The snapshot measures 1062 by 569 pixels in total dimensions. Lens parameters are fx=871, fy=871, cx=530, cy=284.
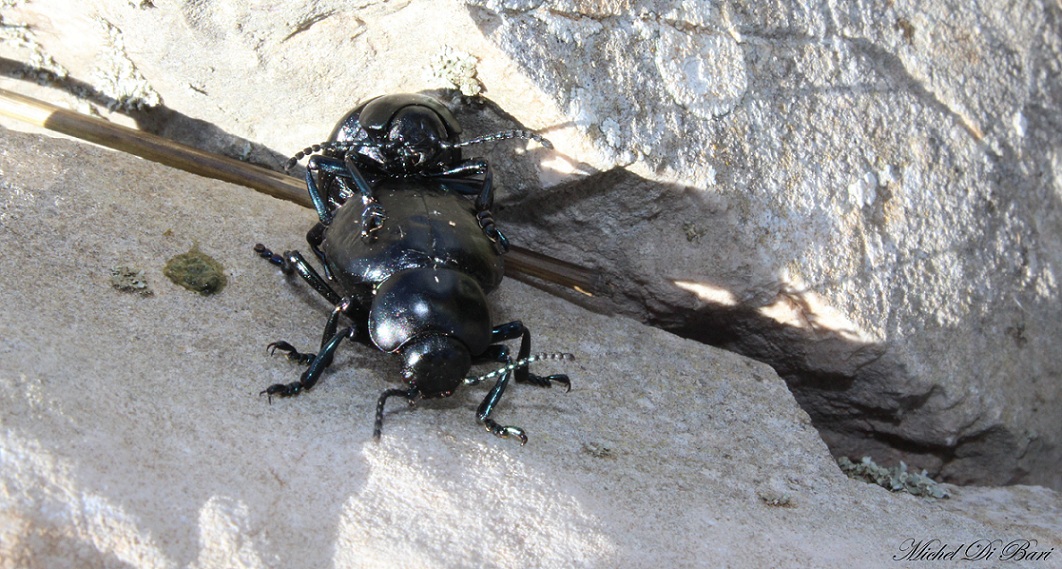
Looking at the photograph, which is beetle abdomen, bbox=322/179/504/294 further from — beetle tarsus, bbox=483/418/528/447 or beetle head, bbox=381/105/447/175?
beetle tarsus, bbox=483/418/528/447

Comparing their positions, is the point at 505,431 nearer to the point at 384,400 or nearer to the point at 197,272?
the point at 384,400

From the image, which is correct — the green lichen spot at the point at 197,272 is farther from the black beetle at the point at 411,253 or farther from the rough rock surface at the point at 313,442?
the black beetle at the point at 411,253

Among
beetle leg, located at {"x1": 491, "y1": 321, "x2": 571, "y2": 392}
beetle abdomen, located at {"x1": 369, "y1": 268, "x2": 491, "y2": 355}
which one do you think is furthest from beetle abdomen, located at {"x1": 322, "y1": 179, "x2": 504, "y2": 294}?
beetle leg, located at {"x1": 491, "y1": 321, "x2": 571, "y2": 392}

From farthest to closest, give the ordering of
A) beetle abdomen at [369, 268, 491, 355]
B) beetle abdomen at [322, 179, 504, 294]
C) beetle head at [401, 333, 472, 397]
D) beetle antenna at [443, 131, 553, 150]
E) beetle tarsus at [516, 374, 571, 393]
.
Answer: beetle antenna at [443, 131, 553, 150]
beetle tarsus at [516, 374, 571, 393]
beetle abdomen at [322, 179, 504, 294]
beetle abdomen at [369, 268, 491, 355]
beetle head at [401, 333, 472, 397]

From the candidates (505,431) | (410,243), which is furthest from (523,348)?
(410,243)

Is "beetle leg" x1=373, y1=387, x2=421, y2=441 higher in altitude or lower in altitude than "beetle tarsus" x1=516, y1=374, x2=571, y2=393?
lower

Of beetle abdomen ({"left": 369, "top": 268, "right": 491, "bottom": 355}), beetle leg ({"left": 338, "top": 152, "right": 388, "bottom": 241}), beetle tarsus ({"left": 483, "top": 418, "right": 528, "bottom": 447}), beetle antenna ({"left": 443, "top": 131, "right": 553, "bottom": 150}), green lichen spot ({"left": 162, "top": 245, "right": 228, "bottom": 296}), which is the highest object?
beetle antenna ({"left": 443, "top": 131, "right": 553, "bottom": 150})

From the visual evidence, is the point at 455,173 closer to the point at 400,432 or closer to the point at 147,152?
the point at 400,432

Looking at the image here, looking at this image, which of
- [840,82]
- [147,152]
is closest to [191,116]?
[147,152]
